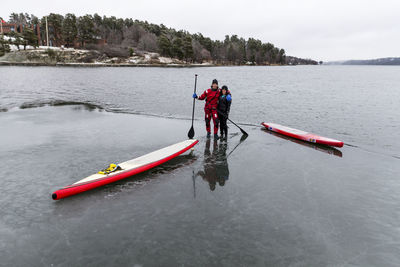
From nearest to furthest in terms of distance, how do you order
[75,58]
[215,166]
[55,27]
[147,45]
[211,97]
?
[215,166], [211,97], [75,58], [55,27], [147,45]

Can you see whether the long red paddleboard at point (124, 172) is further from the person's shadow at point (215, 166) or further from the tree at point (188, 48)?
the tree at point (188, 48)

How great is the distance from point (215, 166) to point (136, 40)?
154051 millimetres

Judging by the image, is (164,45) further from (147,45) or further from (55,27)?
(55,27)

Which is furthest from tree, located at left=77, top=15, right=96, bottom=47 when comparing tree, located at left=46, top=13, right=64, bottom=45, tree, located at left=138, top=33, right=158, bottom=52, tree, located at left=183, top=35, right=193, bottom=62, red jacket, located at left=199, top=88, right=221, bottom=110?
red jacket, located at left=199, top=88, right=221, bottom=110

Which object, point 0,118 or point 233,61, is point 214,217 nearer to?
point 0,118

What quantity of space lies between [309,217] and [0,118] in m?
17.9

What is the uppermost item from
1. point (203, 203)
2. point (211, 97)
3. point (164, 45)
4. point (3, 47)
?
point (164, 45)

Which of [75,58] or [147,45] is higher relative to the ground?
[147,45]

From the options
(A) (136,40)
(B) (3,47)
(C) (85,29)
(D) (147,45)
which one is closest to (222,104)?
(B) (3,47)

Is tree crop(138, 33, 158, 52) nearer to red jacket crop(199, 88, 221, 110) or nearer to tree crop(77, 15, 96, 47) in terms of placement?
tree crop(77, 15, 96, 47)

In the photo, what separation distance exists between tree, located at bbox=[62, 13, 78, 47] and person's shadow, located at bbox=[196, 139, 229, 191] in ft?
411

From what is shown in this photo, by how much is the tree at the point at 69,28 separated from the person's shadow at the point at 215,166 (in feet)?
411

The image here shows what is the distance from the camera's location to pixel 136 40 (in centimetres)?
14825

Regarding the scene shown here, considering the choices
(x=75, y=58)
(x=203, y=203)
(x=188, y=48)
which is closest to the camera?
(x=203, y=203)
